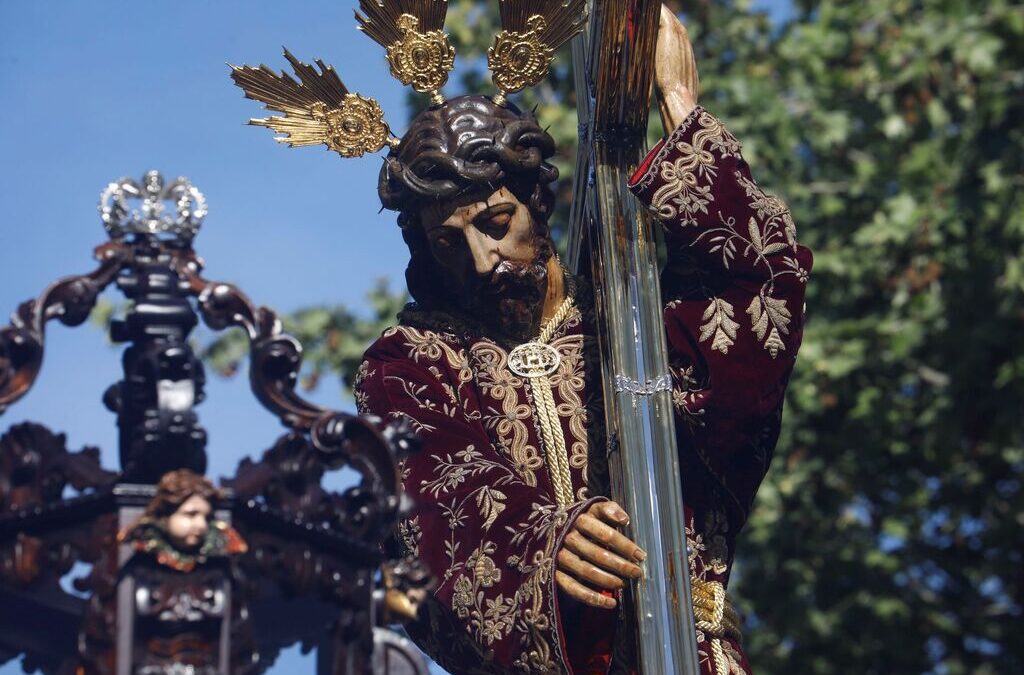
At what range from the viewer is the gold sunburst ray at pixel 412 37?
6168 millimetres

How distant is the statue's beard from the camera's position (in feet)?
19.6

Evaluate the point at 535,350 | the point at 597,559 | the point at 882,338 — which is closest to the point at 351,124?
the point at 535,350

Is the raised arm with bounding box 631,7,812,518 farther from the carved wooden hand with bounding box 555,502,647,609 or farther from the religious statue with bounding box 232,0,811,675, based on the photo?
the carved wooden hand with bounding box 555,502,647,609

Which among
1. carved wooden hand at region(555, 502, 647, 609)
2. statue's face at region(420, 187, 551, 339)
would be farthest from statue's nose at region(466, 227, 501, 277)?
carved wooden hand at region(555, 502, 647, 609)

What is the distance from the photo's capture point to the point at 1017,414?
13.1 metres

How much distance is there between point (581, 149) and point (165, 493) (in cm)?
253

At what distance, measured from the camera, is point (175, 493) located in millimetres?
3980

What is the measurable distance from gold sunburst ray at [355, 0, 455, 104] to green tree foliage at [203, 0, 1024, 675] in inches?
276

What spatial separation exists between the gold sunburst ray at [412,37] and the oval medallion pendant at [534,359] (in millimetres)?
762

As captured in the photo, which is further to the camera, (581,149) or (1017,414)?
(1017,414)

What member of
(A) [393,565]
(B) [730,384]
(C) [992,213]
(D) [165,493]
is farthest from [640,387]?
(C) [992,213]

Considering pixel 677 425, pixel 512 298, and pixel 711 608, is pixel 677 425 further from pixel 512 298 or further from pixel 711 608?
pixel 512 298

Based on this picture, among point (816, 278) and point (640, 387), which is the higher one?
point (816, 278)

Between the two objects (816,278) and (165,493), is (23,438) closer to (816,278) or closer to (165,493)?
(165,493)
